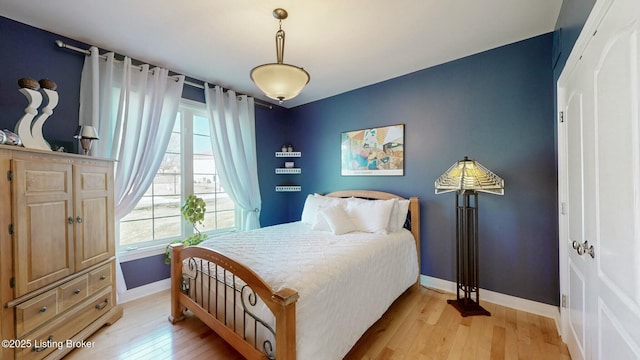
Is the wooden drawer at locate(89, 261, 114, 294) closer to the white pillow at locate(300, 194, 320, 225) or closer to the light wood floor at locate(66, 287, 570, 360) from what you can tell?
the light wood floor at locate(66, 287, 570, 360)

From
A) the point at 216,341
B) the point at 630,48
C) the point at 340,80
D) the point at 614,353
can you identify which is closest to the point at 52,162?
the point at 216,341

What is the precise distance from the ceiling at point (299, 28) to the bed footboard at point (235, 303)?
6.17ft

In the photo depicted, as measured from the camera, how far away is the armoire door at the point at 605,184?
840 mm

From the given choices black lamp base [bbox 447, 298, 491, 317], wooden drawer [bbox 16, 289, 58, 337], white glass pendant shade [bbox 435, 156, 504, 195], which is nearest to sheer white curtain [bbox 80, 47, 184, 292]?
wooden drawer [bbox 16, 289, 58, 337]

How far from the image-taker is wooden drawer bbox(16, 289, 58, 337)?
57.8 inches

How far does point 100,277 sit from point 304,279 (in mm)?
1902

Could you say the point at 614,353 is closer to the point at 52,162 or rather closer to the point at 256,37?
the point at 256,37

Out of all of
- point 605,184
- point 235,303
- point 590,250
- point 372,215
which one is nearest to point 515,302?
point 590,250

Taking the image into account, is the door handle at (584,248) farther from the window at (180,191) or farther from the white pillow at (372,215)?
the window at (180,191)

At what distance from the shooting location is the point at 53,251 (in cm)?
168

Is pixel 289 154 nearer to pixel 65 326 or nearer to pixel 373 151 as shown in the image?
pixel 373 151

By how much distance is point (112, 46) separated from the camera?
2.37 m

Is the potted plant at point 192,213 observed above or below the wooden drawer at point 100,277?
above

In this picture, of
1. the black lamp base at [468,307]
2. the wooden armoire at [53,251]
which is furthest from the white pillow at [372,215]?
the wooden armoire at [53,251]
